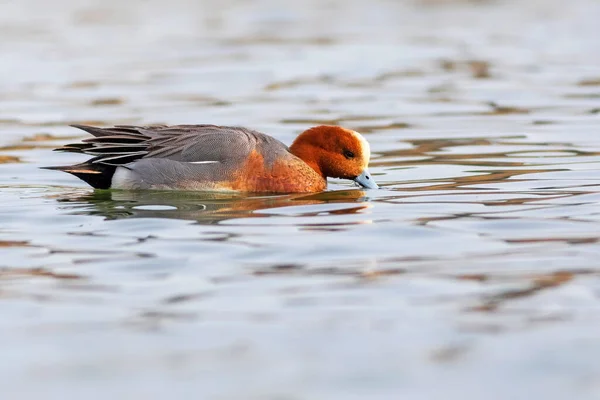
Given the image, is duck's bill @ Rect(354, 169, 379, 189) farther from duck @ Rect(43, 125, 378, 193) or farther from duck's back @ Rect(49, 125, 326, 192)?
duck's back @ Rect(49, 125, 326, 192)

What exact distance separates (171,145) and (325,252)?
8.06ft

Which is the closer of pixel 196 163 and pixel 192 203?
pixel 192 203

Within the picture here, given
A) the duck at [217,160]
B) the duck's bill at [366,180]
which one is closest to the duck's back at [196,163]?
the duck at [217,160]

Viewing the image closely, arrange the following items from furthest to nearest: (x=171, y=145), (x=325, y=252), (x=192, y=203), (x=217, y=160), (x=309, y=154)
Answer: (x=309, y=154), (x=171, y=145), (x=217, y=160), (x=192, y=203), (x=325, y=252)

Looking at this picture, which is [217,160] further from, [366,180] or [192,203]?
[366,180]

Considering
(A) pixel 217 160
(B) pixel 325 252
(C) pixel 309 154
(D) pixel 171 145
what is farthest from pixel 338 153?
(B) pixel 325 252

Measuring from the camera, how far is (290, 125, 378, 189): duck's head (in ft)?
27.5

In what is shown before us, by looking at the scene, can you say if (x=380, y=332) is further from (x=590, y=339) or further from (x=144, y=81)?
(x=144, y=81)

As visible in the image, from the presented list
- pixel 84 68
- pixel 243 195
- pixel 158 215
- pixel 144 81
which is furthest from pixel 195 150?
pixel 84 68

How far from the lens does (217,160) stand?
8.20m

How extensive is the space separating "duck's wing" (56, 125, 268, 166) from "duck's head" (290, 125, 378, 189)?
29cm

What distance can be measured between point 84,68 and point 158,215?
8734 millimetres

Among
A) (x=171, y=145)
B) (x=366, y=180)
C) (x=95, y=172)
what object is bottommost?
(x=366, y=180)

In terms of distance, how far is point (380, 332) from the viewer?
4766 mm
